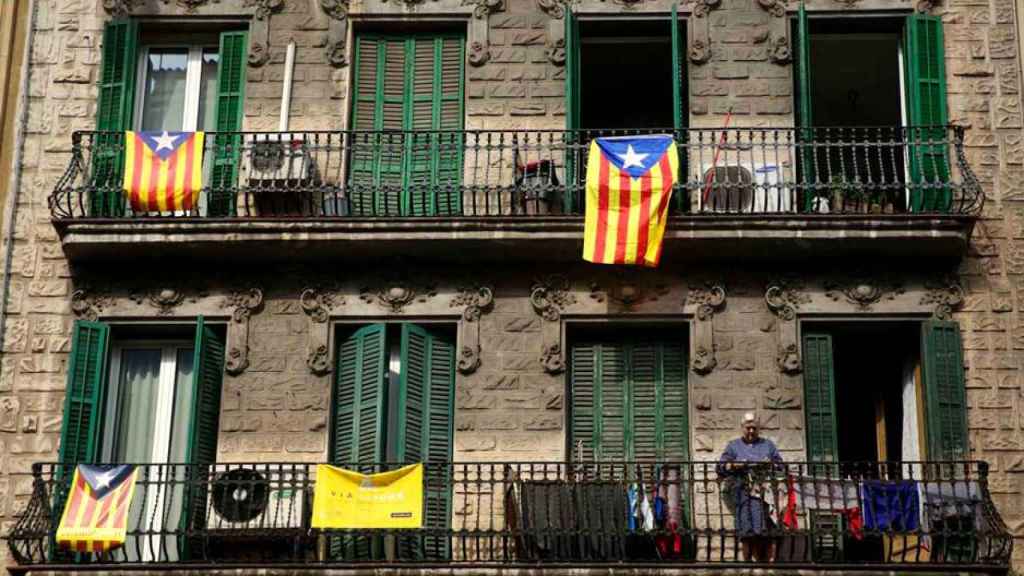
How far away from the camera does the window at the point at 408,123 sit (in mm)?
21750

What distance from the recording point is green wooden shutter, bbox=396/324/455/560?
66.9ft

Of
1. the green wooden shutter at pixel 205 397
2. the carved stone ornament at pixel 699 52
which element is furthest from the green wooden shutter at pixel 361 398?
the carved stone ornament at pixel 699 52

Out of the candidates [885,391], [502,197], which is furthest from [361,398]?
[885,391]

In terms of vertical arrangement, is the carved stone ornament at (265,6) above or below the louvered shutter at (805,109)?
above

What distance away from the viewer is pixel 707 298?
21.2 meters

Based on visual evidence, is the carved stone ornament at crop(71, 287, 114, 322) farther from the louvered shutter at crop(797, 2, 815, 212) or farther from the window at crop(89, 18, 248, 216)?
the louvered shutter at crop(797, 2, 815, 212)

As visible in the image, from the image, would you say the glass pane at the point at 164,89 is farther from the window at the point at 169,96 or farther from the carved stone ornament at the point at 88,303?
the carved stone ornament at the point at 88,303

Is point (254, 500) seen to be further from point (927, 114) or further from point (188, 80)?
point (927, 114)

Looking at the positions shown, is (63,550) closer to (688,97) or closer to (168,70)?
(168,70)

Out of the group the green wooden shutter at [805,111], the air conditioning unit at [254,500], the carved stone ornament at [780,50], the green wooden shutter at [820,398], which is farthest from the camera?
the carved stone ornament at [780,50]

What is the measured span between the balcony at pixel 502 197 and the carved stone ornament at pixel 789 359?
1.02 metres

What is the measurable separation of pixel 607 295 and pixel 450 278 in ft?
5.69

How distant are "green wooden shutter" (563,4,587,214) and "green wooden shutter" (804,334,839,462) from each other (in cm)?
302

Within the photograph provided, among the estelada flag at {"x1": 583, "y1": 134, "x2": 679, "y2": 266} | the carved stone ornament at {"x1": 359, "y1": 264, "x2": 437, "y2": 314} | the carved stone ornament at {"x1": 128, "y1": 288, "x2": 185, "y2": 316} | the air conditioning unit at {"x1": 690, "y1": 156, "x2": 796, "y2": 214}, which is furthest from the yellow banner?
the air conditioning unit at {"x1": 690, "y1": 156, "x2": 796, "y2": 214}
